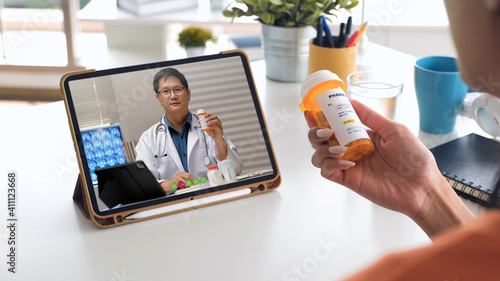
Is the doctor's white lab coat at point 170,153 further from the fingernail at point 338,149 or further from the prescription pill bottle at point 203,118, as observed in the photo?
the fingernail at point 338,149

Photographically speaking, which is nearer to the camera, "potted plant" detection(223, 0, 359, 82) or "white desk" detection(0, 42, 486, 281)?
"white desk" detection(0, 42, 486, 281)

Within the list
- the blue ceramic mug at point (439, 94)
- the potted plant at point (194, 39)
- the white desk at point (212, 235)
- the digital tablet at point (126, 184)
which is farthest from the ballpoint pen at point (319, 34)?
the potted plant at point (194, 39)

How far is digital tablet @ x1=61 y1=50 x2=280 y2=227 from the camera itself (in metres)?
0.77

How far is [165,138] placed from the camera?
2.63 feet

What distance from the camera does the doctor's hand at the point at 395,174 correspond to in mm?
740

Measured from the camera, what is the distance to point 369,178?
809 millimetres

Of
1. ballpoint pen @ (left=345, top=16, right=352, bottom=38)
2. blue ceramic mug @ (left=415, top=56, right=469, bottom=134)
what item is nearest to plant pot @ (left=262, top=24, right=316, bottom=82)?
ballpoint pen @ (left=345, top=16, right=352, bottom=38)

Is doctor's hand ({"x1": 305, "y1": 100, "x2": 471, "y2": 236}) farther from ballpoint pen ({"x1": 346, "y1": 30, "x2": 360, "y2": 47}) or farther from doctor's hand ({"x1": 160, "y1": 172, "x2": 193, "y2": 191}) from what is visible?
ballpoint pen ({"x1": 346, "y1": 30, "x2": 360, "y2": 47})

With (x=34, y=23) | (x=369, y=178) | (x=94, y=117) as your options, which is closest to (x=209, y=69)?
(x=94, y=117)

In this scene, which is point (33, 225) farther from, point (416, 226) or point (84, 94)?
point (416, 226)

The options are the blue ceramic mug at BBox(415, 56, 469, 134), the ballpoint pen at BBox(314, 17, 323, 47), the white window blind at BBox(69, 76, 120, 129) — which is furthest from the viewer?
the ballpoint pen at BBox(314, 17, 323, 47)

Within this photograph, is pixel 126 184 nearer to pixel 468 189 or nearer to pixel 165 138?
pixel 165 138

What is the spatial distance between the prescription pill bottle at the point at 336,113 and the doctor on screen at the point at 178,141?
16 cm

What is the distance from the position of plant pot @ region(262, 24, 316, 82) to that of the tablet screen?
394 millimetres
